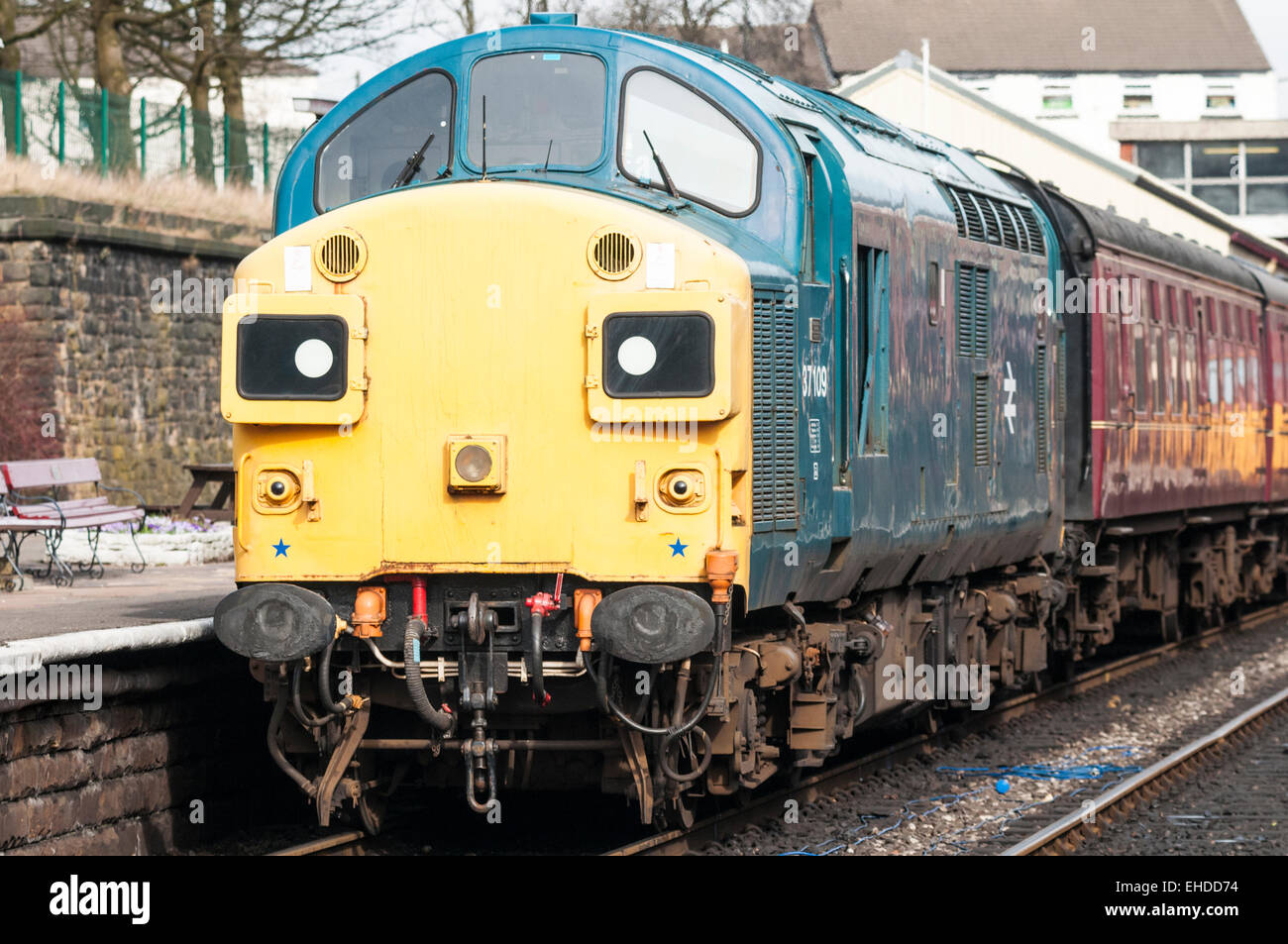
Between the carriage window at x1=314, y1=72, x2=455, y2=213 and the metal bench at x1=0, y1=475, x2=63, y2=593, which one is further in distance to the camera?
the metal bench at x1=0, y1=475, x2=63, y2=593

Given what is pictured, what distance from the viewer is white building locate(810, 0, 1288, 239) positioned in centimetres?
6694

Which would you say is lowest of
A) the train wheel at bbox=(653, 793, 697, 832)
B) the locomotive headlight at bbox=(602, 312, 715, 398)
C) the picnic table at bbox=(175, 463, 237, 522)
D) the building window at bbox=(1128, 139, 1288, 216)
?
the train wheel at bbox=(653, 793, 697, 832)

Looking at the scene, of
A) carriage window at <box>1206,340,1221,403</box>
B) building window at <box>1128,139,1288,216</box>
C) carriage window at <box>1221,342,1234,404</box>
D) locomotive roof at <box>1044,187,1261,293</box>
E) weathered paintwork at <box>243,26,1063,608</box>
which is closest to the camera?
weathered paintwork at <box>243,26,1063,608</box>

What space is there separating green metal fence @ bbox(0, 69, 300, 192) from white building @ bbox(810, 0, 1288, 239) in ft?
122

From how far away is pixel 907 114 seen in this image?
47125 mm

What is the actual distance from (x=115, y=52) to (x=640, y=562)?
25029mm

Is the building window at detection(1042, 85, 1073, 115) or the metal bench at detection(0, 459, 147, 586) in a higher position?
the building window at detection(1042, 85, 1073, 115)

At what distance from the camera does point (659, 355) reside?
8.00 m

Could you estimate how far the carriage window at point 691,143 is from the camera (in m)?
8.86

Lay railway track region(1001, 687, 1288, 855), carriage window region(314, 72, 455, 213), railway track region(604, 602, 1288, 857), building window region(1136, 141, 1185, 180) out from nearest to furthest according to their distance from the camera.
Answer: carriage window region(314, 72, 455, 213)
railway track region(604, 602, 1288, 857)
railway track region(1001, 687, 1288, 855)
building window region(1136, 141, 1185, 180)

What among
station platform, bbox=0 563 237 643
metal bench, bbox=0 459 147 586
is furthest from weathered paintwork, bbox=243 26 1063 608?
metal bench, bbox=0 459 147 586

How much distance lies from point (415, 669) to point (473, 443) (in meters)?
0.96

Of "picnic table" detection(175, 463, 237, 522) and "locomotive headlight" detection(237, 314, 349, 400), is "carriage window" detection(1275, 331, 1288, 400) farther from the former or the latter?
"locomotive headlight" detection(237, 314, 349, 400)
